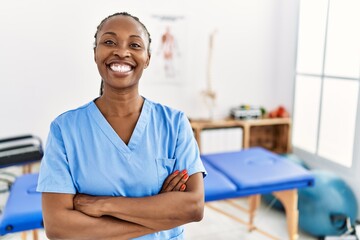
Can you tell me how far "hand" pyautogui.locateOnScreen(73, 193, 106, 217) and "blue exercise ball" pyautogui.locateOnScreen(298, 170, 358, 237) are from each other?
1931mm

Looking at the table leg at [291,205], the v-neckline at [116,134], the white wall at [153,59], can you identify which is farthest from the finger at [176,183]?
the table leg at [291,205]

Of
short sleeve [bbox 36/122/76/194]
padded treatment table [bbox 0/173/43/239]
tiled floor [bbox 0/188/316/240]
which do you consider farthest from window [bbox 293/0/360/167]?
padded treatment table [bbox 0/173/43/239]

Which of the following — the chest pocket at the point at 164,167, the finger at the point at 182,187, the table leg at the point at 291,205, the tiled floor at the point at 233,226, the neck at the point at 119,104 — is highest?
the neck at the point at 119,104

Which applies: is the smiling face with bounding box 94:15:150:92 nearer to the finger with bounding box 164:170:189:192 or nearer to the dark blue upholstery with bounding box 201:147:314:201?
the finger with bounding box 164:170:189:192

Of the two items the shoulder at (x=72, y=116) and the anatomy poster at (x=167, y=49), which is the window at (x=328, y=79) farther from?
the shoulder at (x=72, y=116)

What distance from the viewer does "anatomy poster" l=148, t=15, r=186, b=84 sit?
121 inches

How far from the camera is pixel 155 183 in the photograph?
1069 mm

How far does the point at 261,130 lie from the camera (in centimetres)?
365

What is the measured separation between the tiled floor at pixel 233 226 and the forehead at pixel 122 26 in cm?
191

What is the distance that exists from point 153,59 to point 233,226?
1.48m

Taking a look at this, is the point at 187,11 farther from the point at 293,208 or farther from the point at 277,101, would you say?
the point at 293,208

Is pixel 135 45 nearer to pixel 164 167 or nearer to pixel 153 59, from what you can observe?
pixel 164 167

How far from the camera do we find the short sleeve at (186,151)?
3.65 ft

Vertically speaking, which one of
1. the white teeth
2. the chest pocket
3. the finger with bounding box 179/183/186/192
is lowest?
the finger with bounding box 179/183/186/192
